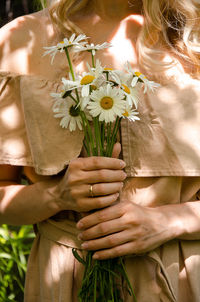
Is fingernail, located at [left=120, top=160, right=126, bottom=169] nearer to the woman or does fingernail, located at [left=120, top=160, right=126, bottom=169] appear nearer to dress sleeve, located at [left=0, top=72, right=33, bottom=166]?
the woman

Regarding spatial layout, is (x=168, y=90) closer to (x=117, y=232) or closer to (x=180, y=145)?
(x=180, y=145)

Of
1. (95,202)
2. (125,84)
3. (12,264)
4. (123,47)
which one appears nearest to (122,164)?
(95,202)

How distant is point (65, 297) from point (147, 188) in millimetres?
456

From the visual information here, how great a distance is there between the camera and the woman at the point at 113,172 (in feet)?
4.19

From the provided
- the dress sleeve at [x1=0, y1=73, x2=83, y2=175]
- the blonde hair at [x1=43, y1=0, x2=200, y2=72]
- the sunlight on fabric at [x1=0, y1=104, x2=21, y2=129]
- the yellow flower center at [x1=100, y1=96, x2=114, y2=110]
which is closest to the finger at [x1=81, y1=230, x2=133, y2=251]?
the dress sleeve at [x1=0, y1=73, x2=83, y2=175]

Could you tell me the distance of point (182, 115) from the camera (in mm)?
1428

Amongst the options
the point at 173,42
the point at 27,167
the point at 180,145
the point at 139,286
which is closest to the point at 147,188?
the point at 180,145

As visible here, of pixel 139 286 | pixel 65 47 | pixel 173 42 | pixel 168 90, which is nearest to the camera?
pixel 65 47

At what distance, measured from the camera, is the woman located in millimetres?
1278

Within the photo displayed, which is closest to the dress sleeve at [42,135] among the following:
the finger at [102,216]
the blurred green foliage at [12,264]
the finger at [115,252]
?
the finger at [102,216]

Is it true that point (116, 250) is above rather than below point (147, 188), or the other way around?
below

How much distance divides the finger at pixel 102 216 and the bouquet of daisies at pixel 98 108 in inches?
4.0

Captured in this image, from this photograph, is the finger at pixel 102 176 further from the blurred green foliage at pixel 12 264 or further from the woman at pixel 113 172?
the blurred green foliage at pixel 12 264

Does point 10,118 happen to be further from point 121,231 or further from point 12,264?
point 12,264
